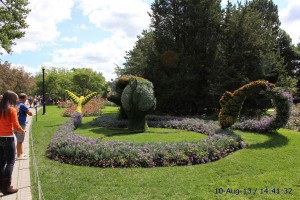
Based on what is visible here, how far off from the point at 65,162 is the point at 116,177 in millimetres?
2389

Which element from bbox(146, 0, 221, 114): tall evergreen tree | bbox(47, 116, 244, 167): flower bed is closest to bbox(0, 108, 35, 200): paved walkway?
bbox(47, 116, 244, 167): flower bed

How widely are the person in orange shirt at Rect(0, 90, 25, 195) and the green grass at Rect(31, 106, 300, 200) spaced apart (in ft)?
2.60

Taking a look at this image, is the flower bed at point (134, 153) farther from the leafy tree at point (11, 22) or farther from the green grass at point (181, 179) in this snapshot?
the leafy tree at point (11, 22)

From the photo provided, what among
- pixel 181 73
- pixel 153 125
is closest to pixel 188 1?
pixel 181 73

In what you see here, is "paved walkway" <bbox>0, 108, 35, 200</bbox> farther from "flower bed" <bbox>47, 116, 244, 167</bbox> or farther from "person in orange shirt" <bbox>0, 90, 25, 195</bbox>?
"flower bed" <bbox>47, 116, 244, 167</bbox>

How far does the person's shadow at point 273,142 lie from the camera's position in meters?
10.3

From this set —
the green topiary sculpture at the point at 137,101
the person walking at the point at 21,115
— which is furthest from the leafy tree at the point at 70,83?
the person walking at the point at 21,115

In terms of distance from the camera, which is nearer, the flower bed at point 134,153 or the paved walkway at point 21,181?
the paved walkway at point 21,181

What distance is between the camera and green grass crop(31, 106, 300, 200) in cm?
612

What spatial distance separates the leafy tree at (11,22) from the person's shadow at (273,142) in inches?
749

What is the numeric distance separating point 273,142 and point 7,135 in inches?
378
